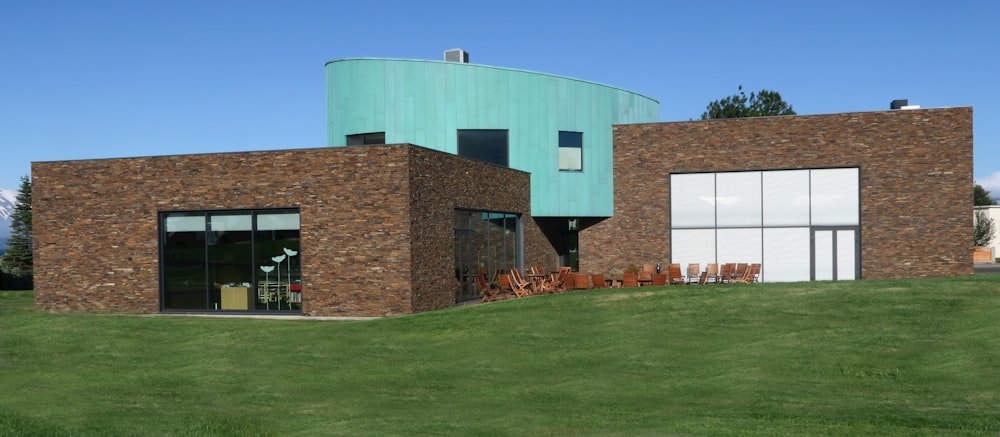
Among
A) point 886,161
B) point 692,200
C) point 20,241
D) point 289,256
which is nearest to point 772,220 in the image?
point 692,200

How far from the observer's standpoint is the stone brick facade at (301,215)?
19.3 m

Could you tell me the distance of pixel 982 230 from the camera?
57.7 metres

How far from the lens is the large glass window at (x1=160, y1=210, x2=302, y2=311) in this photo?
66.6 feet

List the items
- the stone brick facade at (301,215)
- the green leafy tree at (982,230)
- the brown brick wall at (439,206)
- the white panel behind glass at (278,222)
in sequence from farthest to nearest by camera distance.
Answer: the green leafy tree at (982,230) < the white panel behind glass at (278,222) < the brown brick wall at (439,206) < the stone brick facade at (301,215)

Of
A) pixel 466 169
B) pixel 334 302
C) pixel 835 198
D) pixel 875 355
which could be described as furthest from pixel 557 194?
pixel 875 355

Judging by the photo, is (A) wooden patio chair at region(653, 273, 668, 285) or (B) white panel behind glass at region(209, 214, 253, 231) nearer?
(B) white panel behind glass at region(209, 214, 253, 231)

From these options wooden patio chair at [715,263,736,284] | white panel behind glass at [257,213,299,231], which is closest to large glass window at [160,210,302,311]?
white panel behind glass at [257,213,299,231]

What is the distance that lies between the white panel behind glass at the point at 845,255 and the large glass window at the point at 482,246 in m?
9.35

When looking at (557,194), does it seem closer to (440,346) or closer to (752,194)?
(752,194)

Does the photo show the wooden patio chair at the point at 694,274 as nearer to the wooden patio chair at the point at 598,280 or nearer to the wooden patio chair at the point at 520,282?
the wooden patio chair at the point at 598,280

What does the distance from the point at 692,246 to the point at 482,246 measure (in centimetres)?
750

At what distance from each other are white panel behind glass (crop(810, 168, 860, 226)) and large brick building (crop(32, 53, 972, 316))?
6 cm

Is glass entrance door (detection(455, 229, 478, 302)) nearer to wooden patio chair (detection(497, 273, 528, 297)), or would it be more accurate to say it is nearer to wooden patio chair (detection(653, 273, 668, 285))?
wooden patio chair (detection(497, 273, 528, 297))

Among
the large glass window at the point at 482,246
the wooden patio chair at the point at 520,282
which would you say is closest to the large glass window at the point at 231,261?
the large glass window at the point at 482,246
